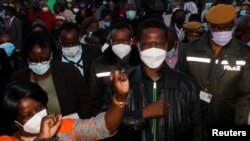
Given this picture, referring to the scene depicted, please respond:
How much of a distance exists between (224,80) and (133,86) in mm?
1271

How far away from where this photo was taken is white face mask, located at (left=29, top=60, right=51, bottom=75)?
13.6ft

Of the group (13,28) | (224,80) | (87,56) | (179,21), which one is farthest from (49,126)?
(13,28)

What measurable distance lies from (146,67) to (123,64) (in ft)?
4.58

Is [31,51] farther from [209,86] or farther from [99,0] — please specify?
[99,0]

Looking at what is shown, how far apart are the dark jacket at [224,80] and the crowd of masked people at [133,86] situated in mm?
10

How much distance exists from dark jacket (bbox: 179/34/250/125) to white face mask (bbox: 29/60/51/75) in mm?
1497

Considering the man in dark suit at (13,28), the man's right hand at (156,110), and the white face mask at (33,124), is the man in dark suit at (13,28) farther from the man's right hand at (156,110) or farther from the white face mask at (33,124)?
the white face mask at (33,124)

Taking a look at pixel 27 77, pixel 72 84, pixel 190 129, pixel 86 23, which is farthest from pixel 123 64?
pixel 86 23

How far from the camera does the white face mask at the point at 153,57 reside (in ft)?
11.9

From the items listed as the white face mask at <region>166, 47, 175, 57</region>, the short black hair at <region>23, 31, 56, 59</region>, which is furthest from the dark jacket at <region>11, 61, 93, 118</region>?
the white face mask at <region>166, 47, 175, 57</region>

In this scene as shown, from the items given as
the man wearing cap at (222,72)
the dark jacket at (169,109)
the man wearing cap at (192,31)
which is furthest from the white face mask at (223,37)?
the man wearing cap at (192,31)

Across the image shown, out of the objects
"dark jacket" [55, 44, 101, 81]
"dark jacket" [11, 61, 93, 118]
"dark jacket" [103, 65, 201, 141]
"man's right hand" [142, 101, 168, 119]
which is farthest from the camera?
"dark jacket" [55, 44, 101, 81]

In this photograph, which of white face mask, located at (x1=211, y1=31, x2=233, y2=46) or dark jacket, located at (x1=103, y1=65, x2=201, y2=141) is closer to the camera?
dark jacket, located at (x1=103, y1=65, x2=201, y2=141)

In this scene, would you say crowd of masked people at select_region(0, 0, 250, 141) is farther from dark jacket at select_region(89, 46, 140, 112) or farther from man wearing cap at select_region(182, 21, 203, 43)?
man wearing cap at select_region(182, 21, 203, 43)
